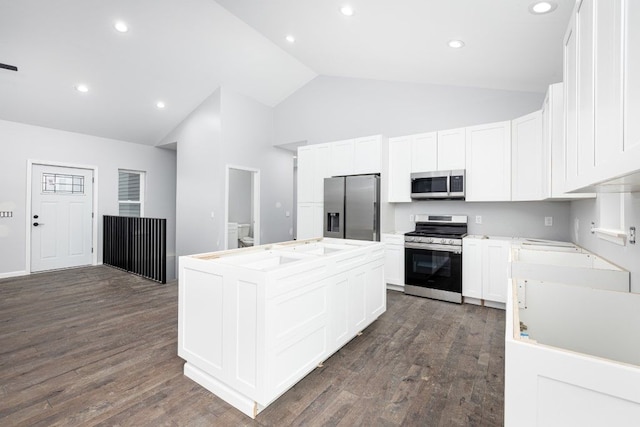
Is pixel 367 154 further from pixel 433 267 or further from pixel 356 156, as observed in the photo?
pixel 433 267

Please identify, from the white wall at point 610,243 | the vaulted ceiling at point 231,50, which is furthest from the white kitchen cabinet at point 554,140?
the vaulted ceiling at point 231,50

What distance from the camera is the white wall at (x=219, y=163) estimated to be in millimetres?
5535

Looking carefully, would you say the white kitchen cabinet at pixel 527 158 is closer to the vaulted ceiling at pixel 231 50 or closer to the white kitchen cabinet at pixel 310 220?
the vaulted ceiling at pixel 231 50

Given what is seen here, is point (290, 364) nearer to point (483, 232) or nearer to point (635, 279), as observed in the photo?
point (635, 279)

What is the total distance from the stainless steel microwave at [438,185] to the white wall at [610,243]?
123cm

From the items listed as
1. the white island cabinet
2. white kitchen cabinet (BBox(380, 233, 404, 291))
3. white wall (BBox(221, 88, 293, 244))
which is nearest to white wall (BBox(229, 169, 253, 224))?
white wall (BBox(221, 88, 293, 244))

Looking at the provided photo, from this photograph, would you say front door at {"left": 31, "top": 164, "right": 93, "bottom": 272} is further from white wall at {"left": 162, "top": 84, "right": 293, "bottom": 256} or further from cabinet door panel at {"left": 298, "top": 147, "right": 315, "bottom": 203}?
cabinet door panel at {"left": 298, "top": 147, "right": 315, "bottom": 203}

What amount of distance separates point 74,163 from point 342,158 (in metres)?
5.35

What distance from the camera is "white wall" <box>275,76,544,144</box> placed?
162 inches

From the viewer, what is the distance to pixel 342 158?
4.98 meters

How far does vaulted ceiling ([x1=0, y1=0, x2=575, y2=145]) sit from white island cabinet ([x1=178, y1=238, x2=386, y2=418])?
2.37 metres

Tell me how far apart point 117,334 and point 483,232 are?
4.60 metres

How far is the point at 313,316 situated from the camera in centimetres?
216

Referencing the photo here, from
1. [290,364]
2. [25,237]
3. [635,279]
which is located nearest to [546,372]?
[635,279]
